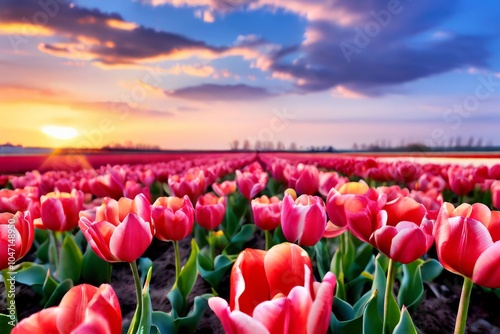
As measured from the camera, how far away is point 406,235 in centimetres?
113

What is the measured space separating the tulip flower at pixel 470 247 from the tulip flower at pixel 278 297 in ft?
1.46

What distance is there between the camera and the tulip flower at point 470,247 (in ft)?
2.98

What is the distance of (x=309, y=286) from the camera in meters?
0.67

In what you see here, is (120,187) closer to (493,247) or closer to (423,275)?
(423,275)

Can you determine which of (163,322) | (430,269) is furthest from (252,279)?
(430,269)

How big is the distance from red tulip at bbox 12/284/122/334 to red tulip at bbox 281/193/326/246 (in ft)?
2.80

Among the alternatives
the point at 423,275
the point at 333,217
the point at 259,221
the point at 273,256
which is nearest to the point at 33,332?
the point at 273,256

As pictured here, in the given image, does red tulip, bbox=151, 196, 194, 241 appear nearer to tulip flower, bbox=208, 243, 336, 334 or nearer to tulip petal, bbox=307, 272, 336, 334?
tulip flower, bbox=208, 243, 336, 334

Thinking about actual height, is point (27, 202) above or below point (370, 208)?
below

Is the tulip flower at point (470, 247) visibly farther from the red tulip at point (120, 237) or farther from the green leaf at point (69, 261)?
the green leaf at point (69, 261)

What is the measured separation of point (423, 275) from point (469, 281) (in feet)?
4.50

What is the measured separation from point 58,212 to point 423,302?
6.88 ft

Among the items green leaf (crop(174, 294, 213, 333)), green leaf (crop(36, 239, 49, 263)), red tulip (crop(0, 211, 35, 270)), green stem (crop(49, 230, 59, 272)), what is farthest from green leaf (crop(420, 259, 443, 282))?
green leaf (crop(36, 239, 49, 263))

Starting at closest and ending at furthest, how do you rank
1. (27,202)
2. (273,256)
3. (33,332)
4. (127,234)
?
1. (33,332)
2. (273,256)
3. (127,234)
4. (27,202)
